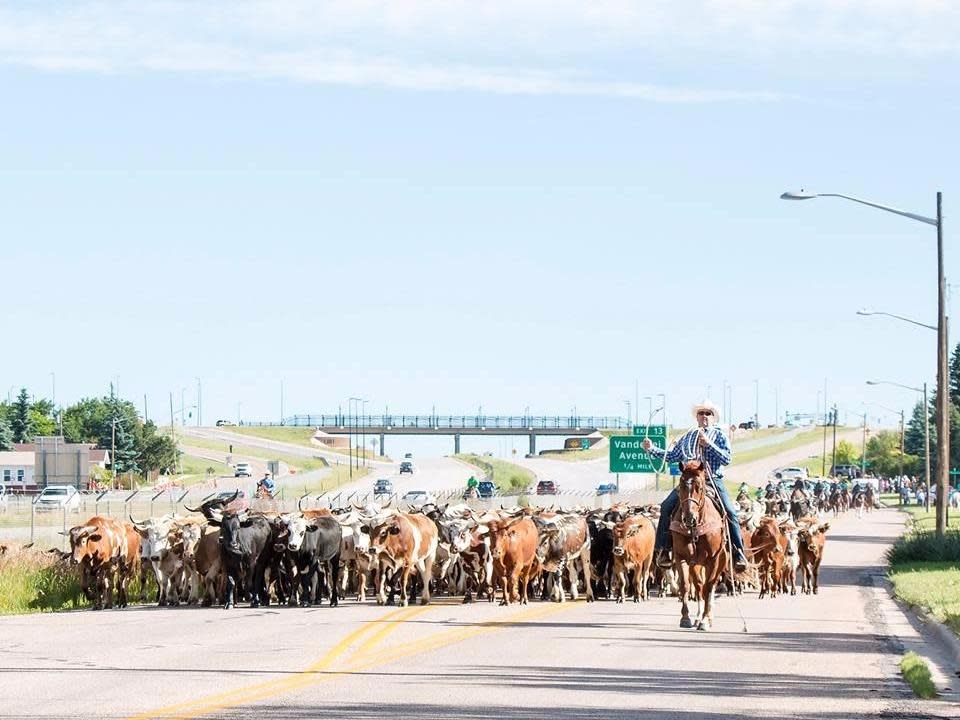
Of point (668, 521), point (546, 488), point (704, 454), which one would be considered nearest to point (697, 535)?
point (668, 521)

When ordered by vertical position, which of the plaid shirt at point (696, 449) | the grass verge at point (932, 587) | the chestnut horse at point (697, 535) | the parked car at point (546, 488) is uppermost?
the plaid shirt at point (696, 449)

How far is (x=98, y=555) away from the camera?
1179 inches

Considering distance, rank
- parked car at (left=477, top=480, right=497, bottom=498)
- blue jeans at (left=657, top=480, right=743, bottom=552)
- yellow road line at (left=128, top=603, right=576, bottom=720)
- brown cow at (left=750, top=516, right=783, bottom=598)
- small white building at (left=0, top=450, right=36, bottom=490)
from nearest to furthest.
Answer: yellow road line at (left=128, top=603, right=576, bottom=720) < blue jeans at (left=657, top=480, right=743, bottom=552) < brown cow at (left=750, top=516, right=783, bottom=598) < parked car at (left=477, top=480, right=497, bottom=498) < small white building at (left=0, top=450, right=36, bottom=490)

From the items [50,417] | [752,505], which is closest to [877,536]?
[752,505]

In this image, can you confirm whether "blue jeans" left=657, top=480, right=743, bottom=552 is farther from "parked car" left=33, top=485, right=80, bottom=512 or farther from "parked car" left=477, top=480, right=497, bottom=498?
"parked car" left=477, top=480, right=497, bottom=498

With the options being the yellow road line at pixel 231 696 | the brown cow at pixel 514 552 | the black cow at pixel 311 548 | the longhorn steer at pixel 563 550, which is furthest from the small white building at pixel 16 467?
the yellow road line at pixel 231 696

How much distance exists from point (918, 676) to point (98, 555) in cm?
1746

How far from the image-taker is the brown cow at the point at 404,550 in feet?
91.7

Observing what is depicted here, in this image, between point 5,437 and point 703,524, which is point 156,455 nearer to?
point 5,437

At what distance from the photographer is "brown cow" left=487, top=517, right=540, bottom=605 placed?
90.1ft

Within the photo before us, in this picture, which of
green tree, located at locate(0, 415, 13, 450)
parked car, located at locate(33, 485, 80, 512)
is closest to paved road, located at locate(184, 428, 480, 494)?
parked car, located at locate(33, 485, 80, 512)

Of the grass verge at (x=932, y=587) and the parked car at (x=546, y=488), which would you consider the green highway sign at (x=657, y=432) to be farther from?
the parked car at (x=546, y=488)

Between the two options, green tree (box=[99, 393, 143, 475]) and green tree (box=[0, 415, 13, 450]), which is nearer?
green tree (box=[99, 393, 143, 475])

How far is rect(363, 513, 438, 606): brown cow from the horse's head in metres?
7.33
